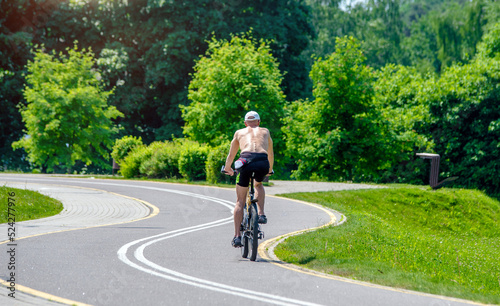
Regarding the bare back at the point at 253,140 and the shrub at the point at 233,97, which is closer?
the bare back at the point at 253,140

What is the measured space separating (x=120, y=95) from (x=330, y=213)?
1097 inches

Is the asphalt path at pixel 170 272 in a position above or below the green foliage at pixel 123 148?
below

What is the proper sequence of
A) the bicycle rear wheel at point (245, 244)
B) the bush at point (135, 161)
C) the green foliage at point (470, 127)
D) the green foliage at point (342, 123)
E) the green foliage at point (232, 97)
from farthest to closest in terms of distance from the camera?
the green foliage at point (470, 127)
the green foliage at point (232, 97)
the green foliage at point (342, 123)
the bush at point (135, 161)
the bicycle rear wheel at point (245, 244)

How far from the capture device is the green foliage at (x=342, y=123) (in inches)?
1215

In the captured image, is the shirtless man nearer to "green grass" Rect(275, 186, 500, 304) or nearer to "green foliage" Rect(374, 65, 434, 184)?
"green grass" Rect(275, 186, 500, 304)

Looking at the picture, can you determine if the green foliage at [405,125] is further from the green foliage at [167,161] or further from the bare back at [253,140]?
the bare back at [253,140]

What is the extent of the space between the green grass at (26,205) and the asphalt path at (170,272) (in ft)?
7.50

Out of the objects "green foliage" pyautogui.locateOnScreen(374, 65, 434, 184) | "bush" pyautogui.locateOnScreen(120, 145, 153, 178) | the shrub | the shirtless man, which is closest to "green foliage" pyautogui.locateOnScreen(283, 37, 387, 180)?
"green foliage" pyautogui.locateOnScreen(374, 65, 434, 184)

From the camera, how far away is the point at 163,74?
3903 cm

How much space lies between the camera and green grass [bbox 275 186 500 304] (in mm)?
7902

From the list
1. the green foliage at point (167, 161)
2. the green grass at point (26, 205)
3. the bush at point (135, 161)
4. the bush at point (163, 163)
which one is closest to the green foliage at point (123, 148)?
the green foliage at point (167, 161)

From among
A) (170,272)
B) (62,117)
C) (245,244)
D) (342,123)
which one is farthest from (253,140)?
(62,117)

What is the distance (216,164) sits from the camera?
77.6 ft

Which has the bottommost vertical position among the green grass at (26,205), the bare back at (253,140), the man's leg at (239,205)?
the green grass at (26,205)
